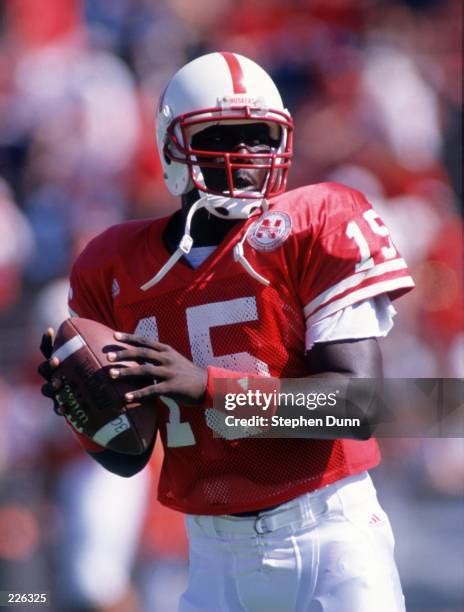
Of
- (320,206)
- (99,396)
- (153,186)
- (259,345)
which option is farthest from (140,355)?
(153,186)

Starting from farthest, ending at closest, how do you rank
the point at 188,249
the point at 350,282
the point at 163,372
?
the point at 188,249
the point at 350,282
the point at 163,372

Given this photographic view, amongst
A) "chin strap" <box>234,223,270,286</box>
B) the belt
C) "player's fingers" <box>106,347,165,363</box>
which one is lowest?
the belt

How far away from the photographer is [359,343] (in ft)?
7.96

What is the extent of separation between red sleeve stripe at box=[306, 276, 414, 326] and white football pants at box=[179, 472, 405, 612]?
0.35m

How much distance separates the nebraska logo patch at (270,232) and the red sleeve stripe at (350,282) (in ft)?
0.45

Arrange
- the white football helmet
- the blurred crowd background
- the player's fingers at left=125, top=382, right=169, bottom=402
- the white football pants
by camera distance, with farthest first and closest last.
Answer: the blurred crowd background
the white football helmet
the white football pants
the player's fingers at left=125, top=382, right=169, bottom=402

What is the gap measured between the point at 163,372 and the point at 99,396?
0.20 meters

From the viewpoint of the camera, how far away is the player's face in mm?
2578

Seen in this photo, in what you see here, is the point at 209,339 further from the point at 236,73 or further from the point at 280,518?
the point at 236,73

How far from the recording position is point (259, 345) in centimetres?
252

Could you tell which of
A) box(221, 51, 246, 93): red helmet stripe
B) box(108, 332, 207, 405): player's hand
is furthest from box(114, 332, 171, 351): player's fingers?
box(221, 51, 246, 93): red helmet stripe

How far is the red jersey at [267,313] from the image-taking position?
2.48m

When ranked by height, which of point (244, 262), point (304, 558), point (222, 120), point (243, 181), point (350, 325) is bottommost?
point (304, 558)
